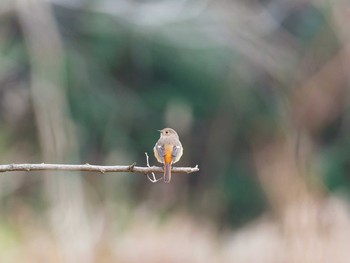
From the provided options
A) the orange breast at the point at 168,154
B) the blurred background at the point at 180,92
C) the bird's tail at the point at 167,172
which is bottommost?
the bird's tail at the point at 167,172

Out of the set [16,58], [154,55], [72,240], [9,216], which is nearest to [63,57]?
[16,58]

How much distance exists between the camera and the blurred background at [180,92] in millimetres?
12961

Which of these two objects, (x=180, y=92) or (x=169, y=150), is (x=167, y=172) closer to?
(x=169, y=150)

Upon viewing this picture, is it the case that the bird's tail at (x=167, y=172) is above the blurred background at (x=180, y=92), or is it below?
below

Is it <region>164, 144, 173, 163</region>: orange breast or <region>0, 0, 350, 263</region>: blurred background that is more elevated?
<region>0, 0, 350, 263</region>: blurred background

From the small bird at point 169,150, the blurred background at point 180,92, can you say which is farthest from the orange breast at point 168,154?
the blurred background at point 180,92

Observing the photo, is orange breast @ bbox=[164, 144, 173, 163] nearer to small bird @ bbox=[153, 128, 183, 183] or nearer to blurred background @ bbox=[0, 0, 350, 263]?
small bird @ bbox=[153, 128, 183, 183]

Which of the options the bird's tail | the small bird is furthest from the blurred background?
the bird's tail

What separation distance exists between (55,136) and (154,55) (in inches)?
191

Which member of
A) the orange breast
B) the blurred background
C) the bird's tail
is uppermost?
the blurred background

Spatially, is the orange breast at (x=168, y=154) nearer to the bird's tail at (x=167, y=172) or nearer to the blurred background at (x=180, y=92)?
the bird's tail at (x=167, y=172)

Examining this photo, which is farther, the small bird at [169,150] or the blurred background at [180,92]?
the blurred background at [180,92]

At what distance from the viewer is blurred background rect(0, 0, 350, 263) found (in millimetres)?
12961

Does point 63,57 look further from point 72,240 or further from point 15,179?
point 72,240
